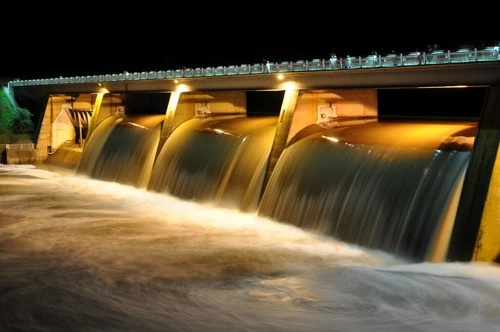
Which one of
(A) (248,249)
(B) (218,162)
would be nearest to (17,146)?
(B) (218,162)

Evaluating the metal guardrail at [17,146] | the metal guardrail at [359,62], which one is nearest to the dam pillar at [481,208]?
the metal guardrail at [359,62]

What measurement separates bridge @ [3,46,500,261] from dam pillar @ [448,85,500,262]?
0.02 meters

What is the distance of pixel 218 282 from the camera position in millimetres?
14266

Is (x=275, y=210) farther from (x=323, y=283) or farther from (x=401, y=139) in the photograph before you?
(x=323, y=283)

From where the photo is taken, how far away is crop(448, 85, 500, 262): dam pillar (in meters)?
14.0

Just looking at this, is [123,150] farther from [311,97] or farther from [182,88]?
[311,97]

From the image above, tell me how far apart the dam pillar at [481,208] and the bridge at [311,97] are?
2cm

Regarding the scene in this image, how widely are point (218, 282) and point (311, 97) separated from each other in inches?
453

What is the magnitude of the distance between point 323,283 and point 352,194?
15.7 feet

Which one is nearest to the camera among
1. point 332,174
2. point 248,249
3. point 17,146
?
point 248,249

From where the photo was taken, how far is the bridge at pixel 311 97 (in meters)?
14.3

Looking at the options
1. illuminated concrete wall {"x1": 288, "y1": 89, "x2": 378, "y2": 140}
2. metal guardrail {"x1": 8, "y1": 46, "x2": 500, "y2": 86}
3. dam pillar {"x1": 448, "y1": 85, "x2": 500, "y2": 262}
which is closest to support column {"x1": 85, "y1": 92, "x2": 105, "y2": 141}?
metal guardrail {"x1": 8, "y1": 46, "x2": 500, "y2": 86}

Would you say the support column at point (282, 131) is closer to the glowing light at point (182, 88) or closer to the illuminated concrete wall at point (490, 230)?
the glowing light at point (182, 88)

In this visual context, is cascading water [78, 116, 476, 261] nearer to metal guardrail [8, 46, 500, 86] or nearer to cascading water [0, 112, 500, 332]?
cascading water [0, 112, 500, 332]
